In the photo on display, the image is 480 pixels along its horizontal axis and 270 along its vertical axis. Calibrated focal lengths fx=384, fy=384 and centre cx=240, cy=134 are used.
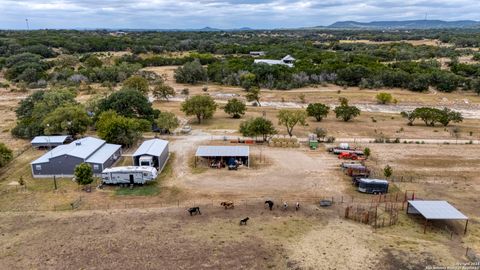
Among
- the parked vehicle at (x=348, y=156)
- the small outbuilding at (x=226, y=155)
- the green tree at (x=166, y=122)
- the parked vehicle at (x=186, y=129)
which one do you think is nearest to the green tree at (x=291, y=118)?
the parked vehicle at (x=348, y=156)

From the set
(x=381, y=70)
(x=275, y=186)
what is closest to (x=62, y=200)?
(x=275, y=186)

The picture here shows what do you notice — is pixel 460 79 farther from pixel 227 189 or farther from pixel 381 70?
pixel 227 189

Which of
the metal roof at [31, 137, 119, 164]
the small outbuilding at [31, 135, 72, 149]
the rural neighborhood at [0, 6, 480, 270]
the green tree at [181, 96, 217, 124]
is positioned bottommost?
the rural neighborhood at [0, 6, 480, 270]

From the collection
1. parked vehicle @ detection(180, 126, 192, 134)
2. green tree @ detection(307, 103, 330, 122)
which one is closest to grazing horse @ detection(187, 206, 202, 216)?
parked vehicle @ detection(180, 126, 192, 134)

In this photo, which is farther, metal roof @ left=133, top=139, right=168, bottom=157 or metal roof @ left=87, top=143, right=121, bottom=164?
metal roof @ left=133, top=139, right=168, bottom=157

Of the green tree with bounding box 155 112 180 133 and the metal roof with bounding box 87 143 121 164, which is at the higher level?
the green tree with bounding box 155 112 180 133

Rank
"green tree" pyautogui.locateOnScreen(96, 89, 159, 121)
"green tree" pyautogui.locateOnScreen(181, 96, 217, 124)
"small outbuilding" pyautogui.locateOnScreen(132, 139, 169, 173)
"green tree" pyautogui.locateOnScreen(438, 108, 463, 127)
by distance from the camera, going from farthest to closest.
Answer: "green tree" pyautogui.locateOnScreen(181, 96, 217, 124)
"green tree" pyautogui.locateOnScreen(438, 108, 463, 127)
"green tree" pyautogui.locateOnScreen(96, 89, 159, 121)
"small outbuilding" pyautogui.locateOnScreen(132, 139, 169, 173)

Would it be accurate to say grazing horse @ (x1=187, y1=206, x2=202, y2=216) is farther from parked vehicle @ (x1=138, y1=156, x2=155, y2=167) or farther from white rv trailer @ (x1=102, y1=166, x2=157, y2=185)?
parked vehicle @ (x1=138, y1=156, x2=155, y2=167)
